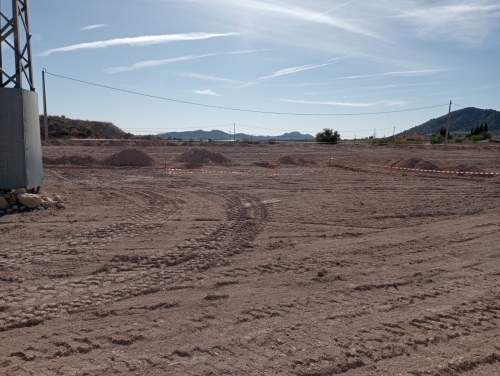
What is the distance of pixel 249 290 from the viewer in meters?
6.01

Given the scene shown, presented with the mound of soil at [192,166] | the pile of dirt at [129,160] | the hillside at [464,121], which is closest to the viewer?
the mound of soil at [192,166]

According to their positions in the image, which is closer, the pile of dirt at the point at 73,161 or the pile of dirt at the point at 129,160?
the pile of dirt at the point at 73,161

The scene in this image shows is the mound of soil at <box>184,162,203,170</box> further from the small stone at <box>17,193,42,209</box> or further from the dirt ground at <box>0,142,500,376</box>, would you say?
the small stone at <box>17,193,42,209</box>

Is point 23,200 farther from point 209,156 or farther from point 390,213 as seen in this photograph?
point 209,156

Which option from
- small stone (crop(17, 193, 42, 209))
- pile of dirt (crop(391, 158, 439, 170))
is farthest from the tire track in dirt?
pile of dirt (crop(391, 158, 439, 170))

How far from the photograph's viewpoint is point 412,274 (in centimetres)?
676

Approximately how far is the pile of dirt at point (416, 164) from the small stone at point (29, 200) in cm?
2010

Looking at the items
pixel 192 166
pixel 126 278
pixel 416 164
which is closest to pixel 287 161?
pixel 192 166

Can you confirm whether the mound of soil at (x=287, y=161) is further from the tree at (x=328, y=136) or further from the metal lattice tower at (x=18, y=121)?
the tree at (x=328, y=136)

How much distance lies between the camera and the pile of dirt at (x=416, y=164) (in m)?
24.7

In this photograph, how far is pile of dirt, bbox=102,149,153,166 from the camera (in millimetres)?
26109

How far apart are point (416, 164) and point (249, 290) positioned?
Result: 2173cm

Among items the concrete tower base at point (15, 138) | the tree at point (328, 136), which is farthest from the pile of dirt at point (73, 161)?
the tree at point (328, 136)

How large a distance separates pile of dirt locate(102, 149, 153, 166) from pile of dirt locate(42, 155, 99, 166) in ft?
2.53
